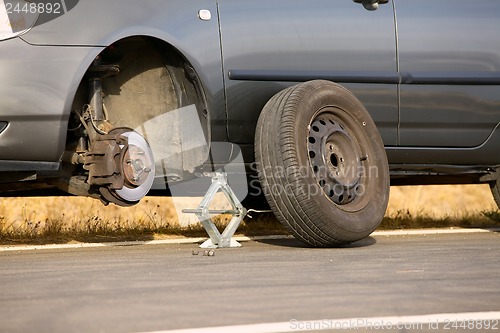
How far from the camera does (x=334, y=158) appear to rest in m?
6.88

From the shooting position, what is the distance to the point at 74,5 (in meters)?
6.07

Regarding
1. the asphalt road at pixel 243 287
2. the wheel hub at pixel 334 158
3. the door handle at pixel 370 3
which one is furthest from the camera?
the door handle at pixel 370 3

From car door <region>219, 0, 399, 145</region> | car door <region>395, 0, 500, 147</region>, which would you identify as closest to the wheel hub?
car door <region>219, 0, 399, 145</region>

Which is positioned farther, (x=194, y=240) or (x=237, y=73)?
(x=194, y=240)

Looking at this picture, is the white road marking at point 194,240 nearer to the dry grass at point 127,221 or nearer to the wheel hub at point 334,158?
the dry grass at point 127,221

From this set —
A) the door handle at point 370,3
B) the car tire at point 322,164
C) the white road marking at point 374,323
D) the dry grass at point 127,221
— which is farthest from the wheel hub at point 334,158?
the white road marking at point 374,323

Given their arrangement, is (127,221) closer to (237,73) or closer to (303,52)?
(237,73)

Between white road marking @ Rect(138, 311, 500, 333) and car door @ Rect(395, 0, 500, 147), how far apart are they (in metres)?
3.48

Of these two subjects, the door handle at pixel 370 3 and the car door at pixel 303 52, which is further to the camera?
the door handle at pixel 370 3

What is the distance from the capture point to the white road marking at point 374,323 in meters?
3.67

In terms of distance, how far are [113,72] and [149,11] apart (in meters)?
0.41

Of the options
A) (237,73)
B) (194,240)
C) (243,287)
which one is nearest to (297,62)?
(237,73)

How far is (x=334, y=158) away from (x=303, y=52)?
2.29ft

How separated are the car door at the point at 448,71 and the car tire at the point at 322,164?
56cm
